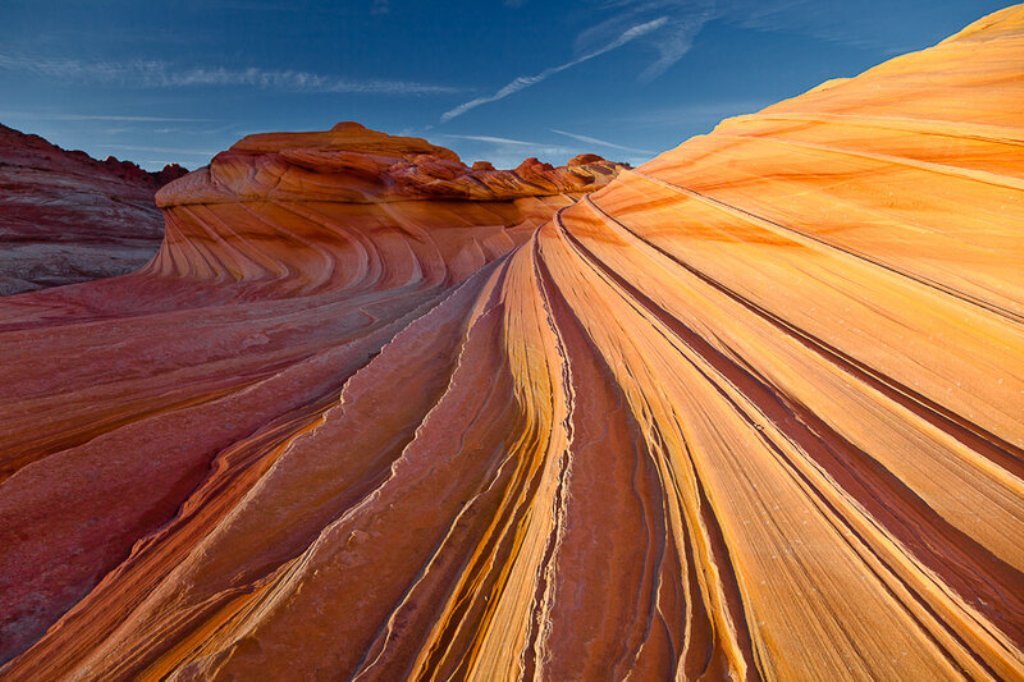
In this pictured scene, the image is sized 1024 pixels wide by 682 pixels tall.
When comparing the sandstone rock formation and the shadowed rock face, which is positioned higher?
the sandstone rock formation

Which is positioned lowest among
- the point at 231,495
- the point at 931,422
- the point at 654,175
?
the point at 231,495

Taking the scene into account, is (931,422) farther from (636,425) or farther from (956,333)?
(636,425)

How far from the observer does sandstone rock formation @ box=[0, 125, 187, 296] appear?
10.6 meters

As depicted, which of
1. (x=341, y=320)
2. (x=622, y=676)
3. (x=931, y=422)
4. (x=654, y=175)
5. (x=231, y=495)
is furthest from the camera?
(x=654, y=175)

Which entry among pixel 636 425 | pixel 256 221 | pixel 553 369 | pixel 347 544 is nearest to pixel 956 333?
pixel 636 425

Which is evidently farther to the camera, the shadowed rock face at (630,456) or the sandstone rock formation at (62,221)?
the sandstone rock formation at (62,221)

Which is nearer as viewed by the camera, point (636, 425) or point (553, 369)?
point (636, 425)

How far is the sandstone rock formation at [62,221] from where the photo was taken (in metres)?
10.6

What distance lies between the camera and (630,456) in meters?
1.87

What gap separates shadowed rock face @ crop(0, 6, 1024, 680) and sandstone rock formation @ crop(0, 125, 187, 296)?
10195mm

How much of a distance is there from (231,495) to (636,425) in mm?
1862

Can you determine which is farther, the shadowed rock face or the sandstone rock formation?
the sandstone rock formation

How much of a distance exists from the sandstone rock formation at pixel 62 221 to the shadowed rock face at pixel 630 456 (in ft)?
33.4

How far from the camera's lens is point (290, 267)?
9.02 meters
